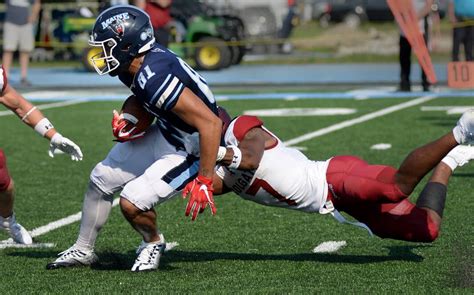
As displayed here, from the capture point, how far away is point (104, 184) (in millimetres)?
5531

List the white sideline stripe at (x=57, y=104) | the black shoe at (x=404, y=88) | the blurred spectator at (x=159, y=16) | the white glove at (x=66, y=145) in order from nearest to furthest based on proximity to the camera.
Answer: the white glove at (x=66, y=145) < the white sideline stripe at (x=57, y=104) < the blurred spectator at (x=159, y=16) < the black shoe at (x=404, y=88)

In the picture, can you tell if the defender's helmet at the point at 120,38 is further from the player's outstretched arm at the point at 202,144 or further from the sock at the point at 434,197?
the sock at the point at 434,197

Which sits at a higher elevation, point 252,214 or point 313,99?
point 252,214

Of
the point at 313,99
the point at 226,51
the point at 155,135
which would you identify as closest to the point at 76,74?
the point at 226,51

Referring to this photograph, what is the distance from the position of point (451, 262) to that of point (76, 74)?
52.6 feet

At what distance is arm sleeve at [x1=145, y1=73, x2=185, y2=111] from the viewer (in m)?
5.11

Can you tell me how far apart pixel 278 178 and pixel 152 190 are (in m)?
0.59

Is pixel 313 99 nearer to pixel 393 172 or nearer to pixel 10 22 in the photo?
pixel 10 22

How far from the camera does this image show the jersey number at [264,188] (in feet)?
17.4

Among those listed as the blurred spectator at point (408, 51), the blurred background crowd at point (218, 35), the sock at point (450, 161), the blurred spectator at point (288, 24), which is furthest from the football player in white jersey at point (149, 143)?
the blurred spectator at point (288, 24)

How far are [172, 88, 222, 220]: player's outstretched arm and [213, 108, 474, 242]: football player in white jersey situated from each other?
0.36ft

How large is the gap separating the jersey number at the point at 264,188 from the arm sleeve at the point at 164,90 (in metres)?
0.56

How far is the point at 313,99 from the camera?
14805 mm

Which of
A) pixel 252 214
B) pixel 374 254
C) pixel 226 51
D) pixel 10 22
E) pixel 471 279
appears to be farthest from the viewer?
pixel 226 51
